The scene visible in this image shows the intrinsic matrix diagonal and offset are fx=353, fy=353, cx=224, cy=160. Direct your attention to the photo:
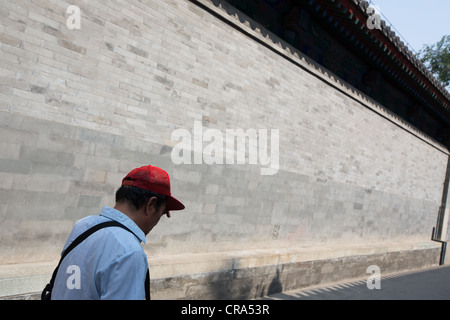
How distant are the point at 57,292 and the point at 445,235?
57.8 feet

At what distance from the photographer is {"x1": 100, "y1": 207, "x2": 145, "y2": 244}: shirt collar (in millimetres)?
1480

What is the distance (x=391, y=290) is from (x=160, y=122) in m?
7.15

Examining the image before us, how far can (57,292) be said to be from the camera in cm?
142

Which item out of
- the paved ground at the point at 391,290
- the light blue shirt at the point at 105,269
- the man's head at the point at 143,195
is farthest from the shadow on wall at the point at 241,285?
the light blue shirt at the point at 105,269

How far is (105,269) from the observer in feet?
4.17

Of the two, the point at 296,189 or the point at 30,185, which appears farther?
the point at 296,189

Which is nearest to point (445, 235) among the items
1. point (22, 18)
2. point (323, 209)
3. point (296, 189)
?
point (323, 209)

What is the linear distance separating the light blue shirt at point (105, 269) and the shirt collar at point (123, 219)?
4.3 inches

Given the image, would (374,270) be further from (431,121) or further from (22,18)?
(22,18)

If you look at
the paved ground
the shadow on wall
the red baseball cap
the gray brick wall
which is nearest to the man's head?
the red baseball cap

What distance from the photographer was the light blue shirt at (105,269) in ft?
4.11

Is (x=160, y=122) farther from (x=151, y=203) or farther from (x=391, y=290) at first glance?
(x=391, y=290)

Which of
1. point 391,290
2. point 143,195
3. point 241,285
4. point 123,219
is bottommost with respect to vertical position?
point 391,290

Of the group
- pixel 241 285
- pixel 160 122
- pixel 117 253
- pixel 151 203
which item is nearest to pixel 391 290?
pixel 241 285
